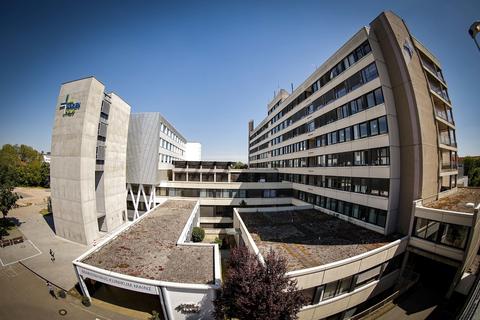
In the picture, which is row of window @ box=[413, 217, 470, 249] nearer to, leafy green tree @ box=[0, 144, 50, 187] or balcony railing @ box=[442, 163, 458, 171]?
balcony railing @ box=[442, 163, 458, 171]

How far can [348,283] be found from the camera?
14.7 meters

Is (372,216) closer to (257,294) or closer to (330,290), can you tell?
(330,290)

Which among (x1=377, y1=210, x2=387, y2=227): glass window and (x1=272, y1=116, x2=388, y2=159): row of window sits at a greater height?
(x1=272, y1=116, x2=388, y2=159): row of window

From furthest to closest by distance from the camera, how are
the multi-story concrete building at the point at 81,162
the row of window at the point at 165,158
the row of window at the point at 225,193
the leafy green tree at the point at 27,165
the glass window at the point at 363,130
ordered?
the leafy green tree at the point at 27,165 < the row of window at the point at 165,158 < the row of window at the point at 225,193 < the multi-story concrete building at the point at 81,162 < the glass window at the point at 363,130

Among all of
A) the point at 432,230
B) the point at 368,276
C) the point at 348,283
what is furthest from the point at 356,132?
the point at 348,283

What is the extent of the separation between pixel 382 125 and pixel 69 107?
40.5 m

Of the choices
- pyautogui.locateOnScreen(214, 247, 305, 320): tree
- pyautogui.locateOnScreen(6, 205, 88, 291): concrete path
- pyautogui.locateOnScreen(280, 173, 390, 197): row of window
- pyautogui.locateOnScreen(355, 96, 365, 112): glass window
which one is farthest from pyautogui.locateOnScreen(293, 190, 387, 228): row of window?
pyautogui.locateOnScreen(6, 205, 88, 291): concrete path

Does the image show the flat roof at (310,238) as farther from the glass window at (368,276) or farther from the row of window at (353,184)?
the row of window at (353,184)

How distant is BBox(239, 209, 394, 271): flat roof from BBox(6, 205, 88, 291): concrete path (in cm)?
1910

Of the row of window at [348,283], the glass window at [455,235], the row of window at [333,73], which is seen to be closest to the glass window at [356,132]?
the row of window at [333,73]

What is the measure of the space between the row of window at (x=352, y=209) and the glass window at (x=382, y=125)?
25.3ft

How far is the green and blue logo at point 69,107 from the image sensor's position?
27428mm

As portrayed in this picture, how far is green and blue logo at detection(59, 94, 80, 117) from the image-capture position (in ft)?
90.0

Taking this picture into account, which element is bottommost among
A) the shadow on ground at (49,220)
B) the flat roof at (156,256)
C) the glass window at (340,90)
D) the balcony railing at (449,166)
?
the shadow on ground at (49,220)
